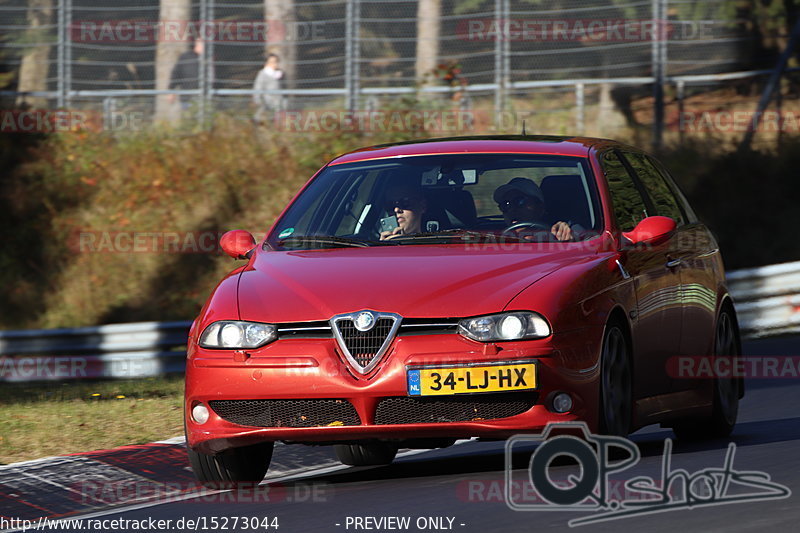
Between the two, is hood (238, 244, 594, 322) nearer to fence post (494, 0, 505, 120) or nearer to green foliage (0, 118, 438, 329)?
green foliage (0, 118, 438, 329)

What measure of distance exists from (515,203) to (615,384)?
1241mm

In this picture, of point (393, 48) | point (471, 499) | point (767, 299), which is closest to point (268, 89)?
point (393, 48)

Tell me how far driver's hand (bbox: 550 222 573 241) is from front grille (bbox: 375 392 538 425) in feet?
4.08

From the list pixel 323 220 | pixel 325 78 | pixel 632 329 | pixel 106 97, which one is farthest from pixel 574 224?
pixel 106 97

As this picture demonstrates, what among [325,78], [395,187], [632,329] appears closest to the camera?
[632,329]

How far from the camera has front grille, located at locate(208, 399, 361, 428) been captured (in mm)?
7422

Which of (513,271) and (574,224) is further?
(574,224)

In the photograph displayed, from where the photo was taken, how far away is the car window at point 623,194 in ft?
28.7

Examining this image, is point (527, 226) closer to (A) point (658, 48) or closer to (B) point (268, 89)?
(A) point (658, 48)

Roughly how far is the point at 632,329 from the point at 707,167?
1633 centimetres

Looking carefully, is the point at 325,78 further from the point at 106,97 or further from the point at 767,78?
the point at 767,78

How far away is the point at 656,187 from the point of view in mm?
9742

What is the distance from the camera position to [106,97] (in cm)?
2452

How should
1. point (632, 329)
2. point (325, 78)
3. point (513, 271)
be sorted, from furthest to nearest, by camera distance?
point (325, 78) < point (632, 329) < point (513, 271)
